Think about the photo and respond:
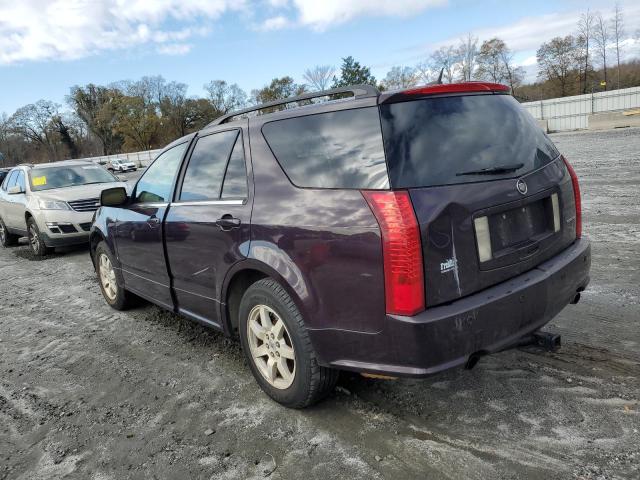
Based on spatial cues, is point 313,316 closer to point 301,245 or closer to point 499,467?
point 301,245

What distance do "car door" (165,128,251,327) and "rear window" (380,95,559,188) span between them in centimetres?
109

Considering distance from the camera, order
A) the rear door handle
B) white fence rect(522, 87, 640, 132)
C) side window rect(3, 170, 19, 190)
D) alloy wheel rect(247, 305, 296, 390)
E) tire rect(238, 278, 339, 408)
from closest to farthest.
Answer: tire rect(238, 278, 339, 408) < alloy wheel rect(247, 305, 296, 390) < the rear door handle < side window rect(3, 170, 19, 190) < white fence rect(522, 87, 640, 132)

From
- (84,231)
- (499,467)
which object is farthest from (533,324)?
(84,231)

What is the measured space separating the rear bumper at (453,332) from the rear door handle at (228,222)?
916mm

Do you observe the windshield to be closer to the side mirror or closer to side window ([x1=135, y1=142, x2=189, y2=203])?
the side mirror

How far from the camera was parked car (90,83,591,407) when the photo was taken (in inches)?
93.6

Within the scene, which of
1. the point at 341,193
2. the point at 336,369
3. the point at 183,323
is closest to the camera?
the point at 341,193

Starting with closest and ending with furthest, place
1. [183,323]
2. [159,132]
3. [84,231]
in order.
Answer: [183,323], [84,231], [159,132]

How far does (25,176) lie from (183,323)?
6866mm

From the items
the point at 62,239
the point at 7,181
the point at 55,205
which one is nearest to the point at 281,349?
the point at 62,239

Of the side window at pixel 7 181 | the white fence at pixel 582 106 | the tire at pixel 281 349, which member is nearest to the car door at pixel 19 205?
the side window at pixel 7 181

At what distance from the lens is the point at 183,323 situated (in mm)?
4891

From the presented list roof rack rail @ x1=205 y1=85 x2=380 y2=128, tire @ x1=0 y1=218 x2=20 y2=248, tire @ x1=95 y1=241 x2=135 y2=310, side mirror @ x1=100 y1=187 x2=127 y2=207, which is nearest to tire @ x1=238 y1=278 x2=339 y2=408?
roof rack rail @ x1=205 y1=85 x2=380 y2=128

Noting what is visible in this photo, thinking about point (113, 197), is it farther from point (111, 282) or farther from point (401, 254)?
point (401, 254)
